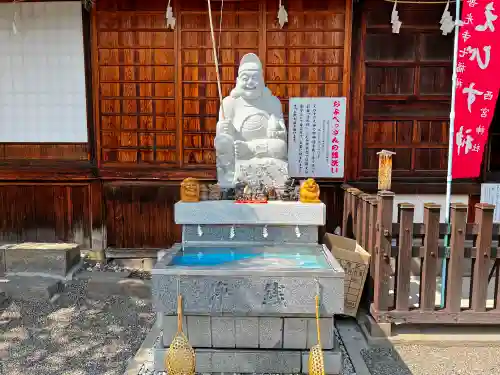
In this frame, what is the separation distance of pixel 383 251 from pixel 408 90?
3.58 meters

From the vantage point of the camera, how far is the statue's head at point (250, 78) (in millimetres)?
5645

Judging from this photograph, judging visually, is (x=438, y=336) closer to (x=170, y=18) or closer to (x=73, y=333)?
(x=73, y=333)

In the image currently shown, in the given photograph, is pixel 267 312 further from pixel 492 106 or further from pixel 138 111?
pixel 492 106

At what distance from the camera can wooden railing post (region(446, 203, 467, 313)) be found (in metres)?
4.47

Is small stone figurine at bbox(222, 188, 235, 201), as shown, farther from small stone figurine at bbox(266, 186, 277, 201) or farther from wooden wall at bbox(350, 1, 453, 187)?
wooden wall at bbox(350, 1, 453, 187)

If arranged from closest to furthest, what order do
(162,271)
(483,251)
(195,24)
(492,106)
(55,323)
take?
(162,271) < (483,251) < (55,323) < (492,106) < (195,24)

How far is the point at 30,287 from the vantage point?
579 cm

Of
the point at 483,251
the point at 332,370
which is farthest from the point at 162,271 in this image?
the point at 483,251

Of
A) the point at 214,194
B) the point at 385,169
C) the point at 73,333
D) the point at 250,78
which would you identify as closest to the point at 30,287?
the point at 73,333

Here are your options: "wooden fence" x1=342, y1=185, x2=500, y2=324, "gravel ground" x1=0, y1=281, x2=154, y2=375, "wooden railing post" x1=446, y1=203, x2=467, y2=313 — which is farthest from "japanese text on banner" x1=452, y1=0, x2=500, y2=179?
"gravel ground" x1=0, y1=281, x2=154, y2=375

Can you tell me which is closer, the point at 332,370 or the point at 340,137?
the point at 332,370

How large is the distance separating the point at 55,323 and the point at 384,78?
20.4ft

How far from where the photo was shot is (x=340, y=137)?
6.96 metres

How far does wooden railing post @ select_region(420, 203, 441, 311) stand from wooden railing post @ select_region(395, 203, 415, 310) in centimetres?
17
